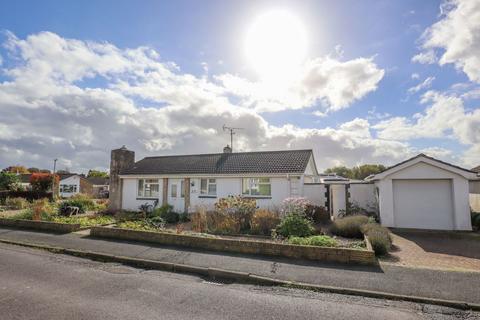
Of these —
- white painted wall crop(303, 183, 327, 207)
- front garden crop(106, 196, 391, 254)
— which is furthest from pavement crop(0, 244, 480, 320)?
white painted wall crop(303, 183, 327, 207)

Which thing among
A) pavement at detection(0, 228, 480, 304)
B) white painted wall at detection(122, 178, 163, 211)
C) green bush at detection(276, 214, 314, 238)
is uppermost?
white painted wall at detection(122, 178, 163, 211)

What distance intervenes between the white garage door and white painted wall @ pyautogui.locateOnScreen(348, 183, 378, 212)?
3094 mm

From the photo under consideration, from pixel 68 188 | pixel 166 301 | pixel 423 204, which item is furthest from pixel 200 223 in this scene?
pixel 68 188

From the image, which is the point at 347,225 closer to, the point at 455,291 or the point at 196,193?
the point at 455,291

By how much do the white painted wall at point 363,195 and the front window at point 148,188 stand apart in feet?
44.4

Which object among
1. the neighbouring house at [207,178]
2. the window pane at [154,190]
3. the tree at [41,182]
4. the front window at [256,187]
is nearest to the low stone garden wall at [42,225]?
the neighbouring house at [207,178]

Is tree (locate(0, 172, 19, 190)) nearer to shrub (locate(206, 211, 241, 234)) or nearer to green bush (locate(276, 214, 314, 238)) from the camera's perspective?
shrub (locate(206, 211, 241, 234))

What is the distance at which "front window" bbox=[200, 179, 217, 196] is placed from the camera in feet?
63.8

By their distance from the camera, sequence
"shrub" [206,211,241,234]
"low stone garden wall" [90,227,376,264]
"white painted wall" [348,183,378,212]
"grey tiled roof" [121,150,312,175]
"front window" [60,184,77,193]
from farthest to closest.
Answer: "front window" [60,184,77,193] < "grey tiled roof" [121,150,312,175] < "white painted wall" [348,183,378,212] < "shrub" [206,211,241,234] < "low stone garden wall" [90,227,376,264]

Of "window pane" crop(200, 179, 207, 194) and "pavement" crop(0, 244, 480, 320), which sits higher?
"window pane" crop(200, 179, 207, 194)

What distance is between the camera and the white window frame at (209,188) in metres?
19.4

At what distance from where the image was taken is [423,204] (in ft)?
42.4

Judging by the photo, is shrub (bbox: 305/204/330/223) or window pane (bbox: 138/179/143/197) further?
window pane (bbox: 138/179/143/197)

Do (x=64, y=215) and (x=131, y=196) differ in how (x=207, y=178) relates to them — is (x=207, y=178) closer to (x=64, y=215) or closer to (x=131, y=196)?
(x=131, y=196)
